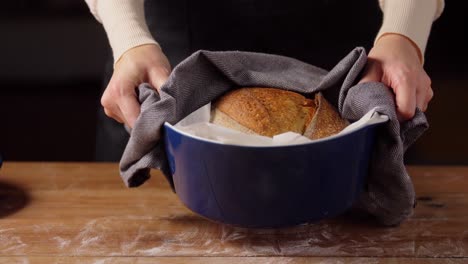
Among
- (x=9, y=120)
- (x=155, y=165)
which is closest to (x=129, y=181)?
(x=155, y=165)

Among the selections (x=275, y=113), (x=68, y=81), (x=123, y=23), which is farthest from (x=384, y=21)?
(x=68, y=81)

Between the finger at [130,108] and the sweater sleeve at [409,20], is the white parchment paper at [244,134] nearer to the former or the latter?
the finger at [130,108]

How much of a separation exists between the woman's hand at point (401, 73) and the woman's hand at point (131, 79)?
279 millimetres

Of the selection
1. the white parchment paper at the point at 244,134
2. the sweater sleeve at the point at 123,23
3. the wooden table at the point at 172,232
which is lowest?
the wooden table at the point at 172,232

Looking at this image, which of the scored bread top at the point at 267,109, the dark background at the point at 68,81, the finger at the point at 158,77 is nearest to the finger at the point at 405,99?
the scored bread top at the point at 267,109

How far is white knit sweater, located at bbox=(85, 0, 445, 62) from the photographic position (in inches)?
39.8

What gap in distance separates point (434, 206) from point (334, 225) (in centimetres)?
17

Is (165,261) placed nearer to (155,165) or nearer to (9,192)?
(155,165)

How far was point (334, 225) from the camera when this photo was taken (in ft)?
3.15

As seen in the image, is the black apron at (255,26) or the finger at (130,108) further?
the black apron at (255,26)

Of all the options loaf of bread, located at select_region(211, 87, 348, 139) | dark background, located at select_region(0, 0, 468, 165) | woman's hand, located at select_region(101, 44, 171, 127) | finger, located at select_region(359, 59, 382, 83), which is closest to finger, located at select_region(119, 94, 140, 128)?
woman's hand, located at select_region(101, 44, 171, 127)

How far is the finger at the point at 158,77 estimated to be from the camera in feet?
3.10

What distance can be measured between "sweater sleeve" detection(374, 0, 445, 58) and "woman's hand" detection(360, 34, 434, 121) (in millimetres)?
25

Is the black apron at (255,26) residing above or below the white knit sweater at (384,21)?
below
